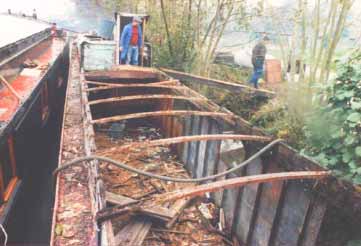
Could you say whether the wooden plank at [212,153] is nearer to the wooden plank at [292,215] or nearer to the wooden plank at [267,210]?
the wooden plank at [267,210]

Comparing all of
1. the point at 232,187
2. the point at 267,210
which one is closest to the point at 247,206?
the point at 267,210

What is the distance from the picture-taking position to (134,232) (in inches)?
171

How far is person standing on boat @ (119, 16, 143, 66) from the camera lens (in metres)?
9.56

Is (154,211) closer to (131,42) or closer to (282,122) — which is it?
(282,122)

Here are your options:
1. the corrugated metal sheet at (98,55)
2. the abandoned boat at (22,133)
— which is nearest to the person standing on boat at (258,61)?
the corrugated metal sheet at (98,55)

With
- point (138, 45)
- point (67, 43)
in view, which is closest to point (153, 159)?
point (138, 45)

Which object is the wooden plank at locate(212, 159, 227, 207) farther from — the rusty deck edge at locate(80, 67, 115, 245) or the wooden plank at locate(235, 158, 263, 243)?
the rusty deck edge at locate(80, 67, 115, 245)

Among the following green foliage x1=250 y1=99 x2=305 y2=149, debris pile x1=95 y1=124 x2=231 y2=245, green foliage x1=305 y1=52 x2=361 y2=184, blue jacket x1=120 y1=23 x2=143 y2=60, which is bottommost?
debris pile x1=95 y1=124 x2=231 y2=245

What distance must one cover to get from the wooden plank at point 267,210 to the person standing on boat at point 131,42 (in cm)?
676

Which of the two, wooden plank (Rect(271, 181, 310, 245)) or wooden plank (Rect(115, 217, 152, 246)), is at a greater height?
wooden plank (Rect(271, 181, 310, 245))

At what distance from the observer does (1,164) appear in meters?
4.82

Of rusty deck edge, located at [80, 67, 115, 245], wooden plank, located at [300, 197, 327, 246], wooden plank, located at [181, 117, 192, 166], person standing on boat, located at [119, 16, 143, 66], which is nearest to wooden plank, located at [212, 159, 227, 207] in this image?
wooden plank, located at [181, 117, 192, 166]

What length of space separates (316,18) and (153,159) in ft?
15.2

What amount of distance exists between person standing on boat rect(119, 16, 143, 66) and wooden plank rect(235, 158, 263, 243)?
20.9ft
